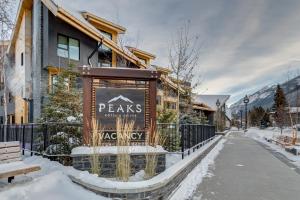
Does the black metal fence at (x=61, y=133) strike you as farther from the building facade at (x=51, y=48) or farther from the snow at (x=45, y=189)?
the building facade at (x=51, y=48)

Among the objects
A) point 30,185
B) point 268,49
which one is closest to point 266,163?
point 30,185

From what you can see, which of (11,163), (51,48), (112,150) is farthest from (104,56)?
(11,163)

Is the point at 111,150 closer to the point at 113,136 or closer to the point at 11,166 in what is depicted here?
the point at 113,136

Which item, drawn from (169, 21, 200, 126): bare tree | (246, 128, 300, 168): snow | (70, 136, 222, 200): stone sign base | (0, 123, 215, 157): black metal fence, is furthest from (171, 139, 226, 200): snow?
(169, 21, 200, 126): bare tree

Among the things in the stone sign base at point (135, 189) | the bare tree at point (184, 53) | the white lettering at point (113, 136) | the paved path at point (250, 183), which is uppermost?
the bare tree at point (184, 53)

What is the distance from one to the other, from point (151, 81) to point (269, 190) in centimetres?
375

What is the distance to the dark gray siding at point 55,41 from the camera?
18422mm

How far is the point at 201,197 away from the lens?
22.0 feet

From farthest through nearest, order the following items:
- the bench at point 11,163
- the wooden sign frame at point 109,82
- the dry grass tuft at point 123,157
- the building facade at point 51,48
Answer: the building facade at point 51,48 < the wooden sign frame at point 109,82 < the dry grass tuft at point 123,157 < the bench at point 11,163

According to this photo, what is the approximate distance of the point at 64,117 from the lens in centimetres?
1046

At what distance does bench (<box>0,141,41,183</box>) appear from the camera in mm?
5984

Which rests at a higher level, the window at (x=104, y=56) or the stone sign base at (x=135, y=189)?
the window at (x=104, y=56)

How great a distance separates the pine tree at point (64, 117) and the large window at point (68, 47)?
6.52 meters

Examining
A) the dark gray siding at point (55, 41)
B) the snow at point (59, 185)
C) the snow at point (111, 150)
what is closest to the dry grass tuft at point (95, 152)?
the snow at point (111, 150)
